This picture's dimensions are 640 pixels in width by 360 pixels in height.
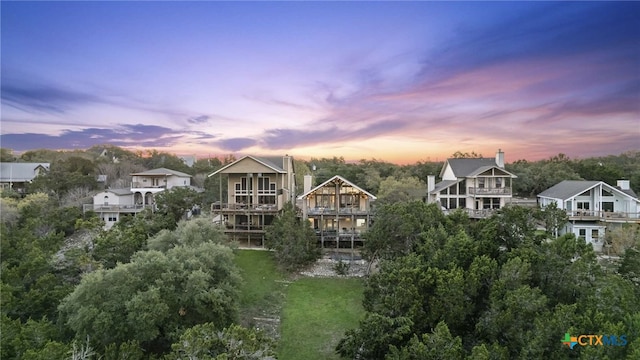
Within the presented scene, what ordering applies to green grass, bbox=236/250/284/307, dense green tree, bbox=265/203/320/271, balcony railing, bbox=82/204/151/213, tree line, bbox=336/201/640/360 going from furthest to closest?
balcony railing, bbox=82/204/151/213 < dense green tree, bbox=265/203/320/271 < green grass, bbox=236/250/284/307 < tree line, bbox=336/201/640/360

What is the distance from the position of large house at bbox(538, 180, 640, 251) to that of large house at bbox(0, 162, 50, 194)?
5275 centimetres

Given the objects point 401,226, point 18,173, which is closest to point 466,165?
point 401,226

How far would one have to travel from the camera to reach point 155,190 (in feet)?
113

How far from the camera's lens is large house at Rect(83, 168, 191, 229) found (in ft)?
100

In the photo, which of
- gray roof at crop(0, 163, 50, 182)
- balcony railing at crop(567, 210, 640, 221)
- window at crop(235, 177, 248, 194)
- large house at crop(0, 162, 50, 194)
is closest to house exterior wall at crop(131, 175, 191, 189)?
window at crop(235, 177, 248, 194)

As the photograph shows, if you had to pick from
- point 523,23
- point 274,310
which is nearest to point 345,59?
point 523,23

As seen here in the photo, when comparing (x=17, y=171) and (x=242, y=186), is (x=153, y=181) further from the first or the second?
(x=17, y=171)

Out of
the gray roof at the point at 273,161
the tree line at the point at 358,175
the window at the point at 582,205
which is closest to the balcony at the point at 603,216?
the window at the point at 582,205

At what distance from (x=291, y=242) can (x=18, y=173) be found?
1595 inches

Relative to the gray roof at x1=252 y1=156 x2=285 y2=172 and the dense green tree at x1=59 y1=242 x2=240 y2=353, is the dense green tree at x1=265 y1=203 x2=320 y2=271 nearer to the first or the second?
the gray roof at x1=252 y1=156 x2=285 y2=172

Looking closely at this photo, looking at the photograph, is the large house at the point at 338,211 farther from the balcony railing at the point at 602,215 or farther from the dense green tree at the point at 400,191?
the balcony railing at the point at 602,215

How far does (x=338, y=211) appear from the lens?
972 inches

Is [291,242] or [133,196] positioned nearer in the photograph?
[291,242]

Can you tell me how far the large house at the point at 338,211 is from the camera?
24.5 m
